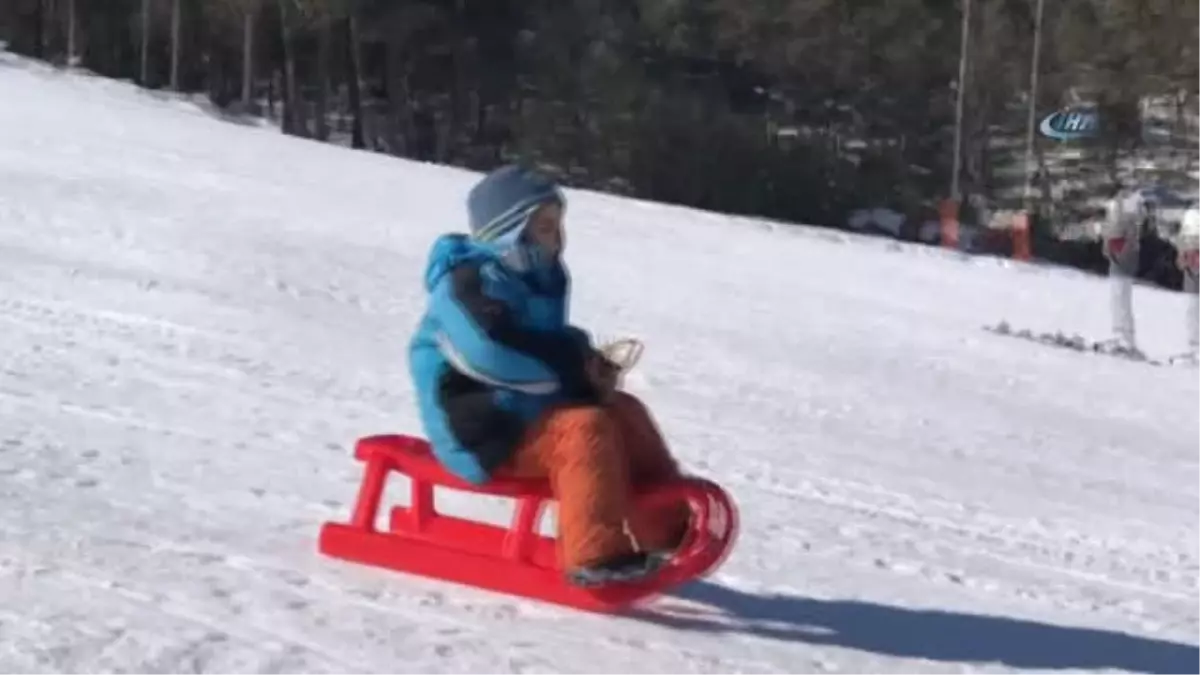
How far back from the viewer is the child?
4875mm

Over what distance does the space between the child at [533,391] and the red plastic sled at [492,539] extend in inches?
3.2

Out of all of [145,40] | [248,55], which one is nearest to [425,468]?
[248,55]

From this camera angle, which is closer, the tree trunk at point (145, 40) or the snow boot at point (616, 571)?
the snow boot at point (616, 571)

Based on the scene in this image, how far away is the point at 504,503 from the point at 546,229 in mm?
1693

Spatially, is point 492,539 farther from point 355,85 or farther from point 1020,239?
point 355,85

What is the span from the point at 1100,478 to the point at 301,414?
12.1 feet

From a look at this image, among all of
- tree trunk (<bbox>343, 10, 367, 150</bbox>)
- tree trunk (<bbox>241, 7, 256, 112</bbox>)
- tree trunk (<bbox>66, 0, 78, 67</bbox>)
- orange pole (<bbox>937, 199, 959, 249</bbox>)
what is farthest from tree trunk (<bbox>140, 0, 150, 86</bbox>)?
orange pole (<bbox>937, 199, 959, 249</bbox>)

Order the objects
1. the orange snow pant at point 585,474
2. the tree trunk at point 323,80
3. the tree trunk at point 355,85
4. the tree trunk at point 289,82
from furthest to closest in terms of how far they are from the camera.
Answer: the tree trunk at point 323,80, the tree trunk at point 289,82, the tree trunk at point 355,85, the orange snow pant at point 585,474

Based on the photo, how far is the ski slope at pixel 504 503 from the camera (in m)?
4.87

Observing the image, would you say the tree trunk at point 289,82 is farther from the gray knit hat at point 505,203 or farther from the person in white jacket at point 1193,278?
the gray knit hat at point 505,203

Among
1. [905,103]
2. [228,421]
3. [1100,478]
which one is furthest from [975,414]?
[905,103]

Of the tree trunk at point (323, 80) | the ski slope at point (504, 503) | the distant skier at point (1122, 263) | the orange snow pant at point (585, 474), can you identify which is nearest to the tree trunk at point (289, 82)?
the tree trunk at point (323, 80)

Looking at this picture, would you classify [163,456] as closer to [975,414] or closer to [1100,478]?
[1100,478]

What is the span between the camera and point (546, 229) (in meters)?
5.12
